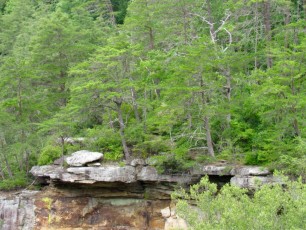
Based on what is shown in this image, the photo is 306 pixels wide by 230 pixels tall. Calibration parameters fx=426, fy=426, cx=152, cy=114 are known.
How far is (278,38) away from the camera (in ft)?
75.7

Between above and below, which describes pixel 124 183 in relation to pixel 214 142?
below

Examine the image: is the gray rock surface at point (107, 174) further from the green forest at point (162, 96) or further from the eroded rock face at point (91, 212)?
the eroded rock face at point (91, 212)

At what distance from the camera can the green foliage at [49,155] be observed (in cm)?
2183

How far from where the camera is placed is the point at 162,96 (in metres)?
21.5

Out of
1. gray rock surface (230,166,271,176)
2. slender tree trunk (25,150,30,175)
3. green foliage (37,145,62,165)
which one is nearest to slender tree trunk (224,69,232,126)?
gray rock surface (230,166,271,176)

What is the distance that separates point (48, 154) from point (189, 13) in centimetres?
1038

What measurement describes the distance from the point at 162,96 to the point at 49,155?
21.5ft

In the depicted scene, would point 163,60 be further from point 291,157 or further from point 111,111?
point 291,157

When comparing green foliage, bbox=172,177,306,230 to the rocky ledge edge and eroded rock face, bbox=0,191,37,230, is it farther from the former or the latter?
eroded rock face, bbox=0,191,37,230

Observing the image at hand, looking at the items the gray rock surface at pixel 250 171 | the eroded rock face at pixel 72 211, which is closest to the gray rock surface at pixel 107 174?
the eroded rock face at pixel 72 211

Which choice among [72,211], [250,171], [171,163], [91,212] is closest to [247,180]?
[250,171]

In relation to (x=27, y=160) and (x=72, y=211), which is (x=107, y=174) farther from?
(x=27, y=160)

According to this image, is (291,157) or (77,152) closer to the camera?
(291,157)

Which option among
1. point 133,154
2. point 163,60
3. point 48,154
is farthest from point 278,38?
point 48,154
